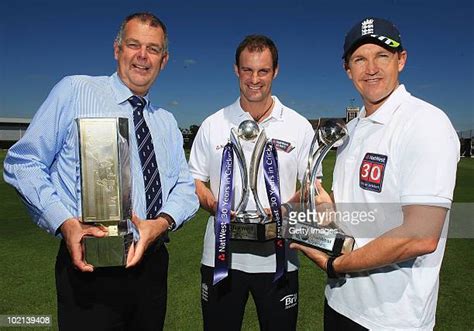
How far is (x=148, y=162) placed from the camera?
6.20 feet

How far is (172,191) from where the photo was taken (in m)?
2.03

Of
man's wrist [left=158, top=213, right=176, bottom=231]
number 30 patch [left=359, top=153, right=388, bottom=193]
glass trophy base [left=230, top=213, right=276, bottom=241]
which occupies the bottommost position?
glass trophy base [left=230, top=213, right=276, bottom=241]

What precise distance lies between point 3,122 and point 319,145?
61978mm

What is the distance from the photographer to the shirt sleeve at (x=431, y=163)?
140cm

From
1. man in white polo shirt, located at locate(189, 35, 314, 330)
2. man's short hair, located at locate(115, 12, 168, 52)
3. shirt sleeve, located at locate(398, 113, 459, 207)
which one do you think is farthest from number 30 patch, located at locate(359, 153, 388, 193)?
man's short hair, located at locate(115, 12, 168, 52)

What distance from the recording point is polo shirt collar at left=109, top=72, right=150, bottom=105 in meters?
1.89

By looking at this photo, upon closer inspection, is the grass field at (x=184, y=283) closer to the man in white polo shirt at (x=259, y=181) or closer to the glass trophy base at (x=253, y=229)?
the man in white polo shirt at (x=259, y=181)

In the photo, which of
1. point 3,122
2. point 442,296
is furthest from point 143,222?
point 3,122

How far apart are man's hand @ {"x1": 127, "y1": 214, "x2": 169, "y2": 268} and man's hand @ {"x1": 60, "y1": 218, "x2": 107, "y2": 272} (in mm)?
147

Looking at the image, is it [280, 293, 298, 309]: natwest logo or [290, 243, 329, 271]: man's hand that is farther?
[280, 293, 298, 309]: natwest logo

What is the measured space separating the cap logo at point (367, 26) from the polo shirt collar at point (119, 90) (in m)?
1.06

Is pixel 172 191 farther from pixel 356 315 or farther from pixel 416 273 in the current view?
pixel 416 273

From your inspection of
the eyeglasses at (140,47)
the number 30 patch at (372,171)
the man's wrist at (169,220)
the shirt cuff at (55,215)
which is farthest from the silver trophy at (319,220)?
the shirt cuff at (55,215)

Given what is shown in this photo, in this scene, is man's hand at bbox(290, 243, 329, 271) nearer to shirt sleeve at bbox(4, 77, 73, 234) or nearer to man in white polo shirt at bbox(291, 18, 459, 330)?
man in white polo shirt at bbox(291, 18, 459, 330)
